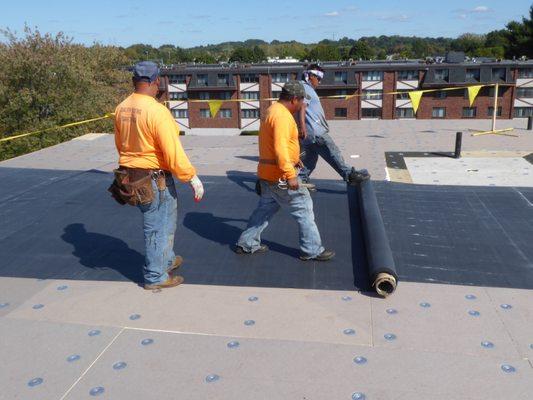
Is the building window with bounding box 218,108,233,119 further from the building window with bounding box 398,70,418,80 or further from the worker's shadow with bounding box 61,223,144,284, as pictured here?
the worker's shadow with bounding box 61,223,144,284

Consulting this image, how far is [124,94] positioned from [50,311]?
113ft

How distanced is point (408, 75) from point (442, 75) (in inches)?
110

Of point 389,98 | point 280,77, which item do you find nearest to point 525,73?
point 389,98

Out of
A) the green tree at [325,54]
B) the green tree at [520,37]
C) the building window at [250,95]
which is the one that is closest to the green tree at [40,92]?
the building window at [250,95]

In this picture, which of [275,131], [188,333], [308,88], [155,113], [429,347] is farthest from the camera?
[308,88]

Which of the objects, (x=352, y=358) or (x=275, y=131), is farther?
(x=275, y=131)

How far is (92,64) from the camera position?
1345 inches

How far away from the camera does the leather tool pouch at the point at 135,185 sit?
140 inches

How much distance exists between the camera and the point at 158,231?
3.73 meters

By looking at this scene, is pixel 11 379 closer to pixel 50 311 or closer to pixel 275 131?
pixel 50 311

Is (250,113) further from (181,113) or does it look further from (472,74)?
(472,74)

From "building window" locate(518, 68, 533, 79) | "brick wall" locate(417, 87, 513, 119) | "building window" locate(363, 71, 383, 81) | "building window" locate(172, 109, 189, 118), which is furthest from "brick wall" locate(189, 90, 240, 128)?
"building window" locate(518, 68, 533, 79)

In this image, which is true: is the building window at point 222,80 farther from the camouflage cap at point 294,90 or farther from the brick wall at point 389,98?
the camouflage cap at point 294,90

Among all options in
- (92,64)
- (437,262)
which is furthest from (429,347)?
(92,64)
